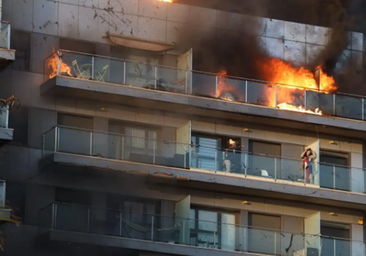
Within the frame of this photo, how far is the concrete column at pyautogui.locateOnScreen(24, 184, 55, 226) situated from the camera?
28609 mm

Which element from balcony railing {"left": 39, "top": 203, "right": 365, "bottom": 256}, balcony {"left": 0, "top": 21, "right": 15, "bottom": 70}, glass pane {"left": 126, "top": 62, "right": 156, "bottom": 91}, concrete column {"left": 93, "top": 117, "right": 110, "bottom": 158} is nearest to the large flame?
glass pane {"left": 126, "top": 62, "right": 156, "bottom": 91}

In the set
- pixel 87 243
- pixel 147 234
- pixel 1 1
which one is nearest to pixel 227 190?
pixel 147 234

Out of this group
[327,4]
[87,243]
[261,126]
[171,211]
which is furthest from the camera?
[327,4]

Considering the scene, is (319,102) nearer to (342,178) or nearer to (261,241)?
(342,178)

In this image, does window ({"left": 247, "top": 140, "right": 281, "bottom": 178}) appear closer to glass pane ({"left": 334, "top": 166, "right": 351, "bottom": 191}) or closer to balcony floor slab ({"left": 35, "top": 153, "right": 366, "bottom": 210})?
balcony floor slab ({"left": 35, "top": 153, "right": 366, "bottom": 210})

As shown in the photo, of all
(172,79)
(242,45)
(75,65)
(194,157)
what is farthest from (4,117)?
(242,45)

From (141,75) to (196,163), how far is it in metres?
3.47

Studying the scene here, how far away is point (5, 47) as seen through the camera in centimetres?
2755

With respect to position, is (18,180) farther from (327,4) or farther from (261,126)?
(327,4)

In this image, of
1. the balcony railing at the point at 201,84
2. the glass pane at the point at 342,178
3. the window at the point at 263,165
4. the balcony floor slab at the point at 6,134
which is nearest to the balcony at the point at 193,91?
the balcony railing at the point at 201,84

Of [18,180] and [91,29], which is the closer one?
[18,180]

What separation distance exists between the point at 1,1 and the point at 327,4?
14626mm

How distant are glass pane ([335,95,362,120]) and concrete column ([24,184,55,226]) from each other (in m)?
10.9

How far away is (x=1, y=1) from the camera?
29.2 m
